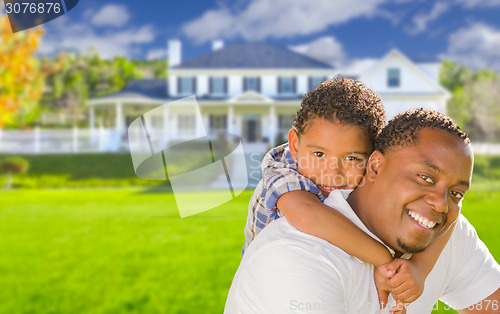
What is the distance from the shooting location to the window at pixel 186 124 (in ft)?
88.3

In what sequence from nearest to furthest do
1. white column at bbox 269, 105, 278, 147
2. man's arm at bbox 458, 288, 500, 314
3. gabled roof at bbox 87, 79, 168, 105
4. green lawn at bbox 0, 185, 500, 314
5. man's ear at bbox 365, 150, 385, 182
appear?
man's ear at bbox 365, 150, 385, 182, man's arm at bbox 458, 288, 500, 314, green lawn at bbox 0, 185, 500, 314, white column at bbox 269, 105, 278, 147, gabled roof at bbox 87, 79, 168, 105

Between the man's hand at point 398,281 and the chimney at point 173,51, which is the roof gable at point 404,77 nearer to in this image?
the chimney at point 173,51

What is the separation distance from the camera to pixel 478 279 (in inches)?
80.4

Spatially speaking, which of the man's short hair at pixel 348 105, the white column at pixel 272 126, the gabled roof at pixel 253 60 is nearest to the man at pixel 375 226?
the man's short hair at pixel 348 105

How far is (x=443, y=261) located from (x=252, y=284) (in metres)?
0.80

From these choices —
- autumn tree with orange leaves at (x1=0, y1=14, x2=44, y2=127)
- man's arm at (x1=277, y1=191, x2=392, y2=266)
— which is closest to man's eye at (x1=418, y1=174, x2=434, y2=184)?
man's arm at (x1=277, y1=191, x2=392, y2=266)

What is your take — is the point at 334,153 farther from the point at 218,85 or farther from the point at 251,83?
the point at 218,85

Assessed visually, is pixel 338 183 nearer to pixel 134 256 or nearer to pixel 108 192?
pixel 134 256

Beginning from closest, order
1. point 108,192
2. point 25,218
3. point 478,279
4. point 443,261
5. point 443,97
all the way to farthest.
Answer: point 443,261 → point 478,279 → point 25,218 → point 108,192 → point 443,97

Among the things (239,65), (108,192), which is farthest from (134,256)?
(239,65)
